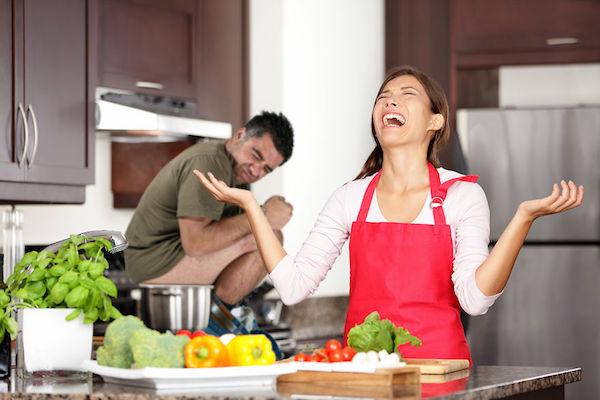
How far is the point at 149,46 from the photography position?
419 cm

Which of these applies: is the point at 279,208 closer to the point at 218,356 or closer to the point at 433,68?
the point at 218,356

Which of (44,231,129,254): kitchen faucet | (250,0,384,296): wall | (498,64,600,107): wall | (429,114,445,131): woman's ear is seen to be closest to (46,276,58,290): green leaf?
(44,231,129,254): kitchen faucet

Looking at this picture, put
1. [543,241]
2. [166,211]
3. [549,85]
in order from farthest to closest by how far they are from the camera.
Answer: [549,85]
[543,241]
[166,211]

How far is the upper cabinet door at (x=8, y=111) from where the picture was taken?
3.28m

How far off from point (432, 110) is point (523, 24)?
236cm

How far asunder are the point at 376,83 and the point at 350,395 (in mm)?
3564

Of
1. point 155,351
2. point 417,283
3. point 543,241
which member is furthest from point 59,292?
point 543,241

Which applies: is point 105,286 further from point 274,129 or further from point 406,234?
point 274,129

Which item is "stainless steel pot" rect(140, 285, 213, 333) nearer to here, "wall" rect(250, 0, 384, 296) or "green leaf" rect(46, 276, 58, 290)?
"green leaf" rect(46, 276, 58, 290)

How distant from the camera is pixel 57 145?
11.5 ft

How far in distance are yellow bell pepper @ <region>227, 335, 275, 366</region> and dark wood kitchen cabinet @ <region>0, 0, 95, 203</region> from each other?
4.75ft

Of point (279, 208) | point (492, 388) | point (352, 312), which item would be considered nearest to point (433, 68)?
point (279, 208)

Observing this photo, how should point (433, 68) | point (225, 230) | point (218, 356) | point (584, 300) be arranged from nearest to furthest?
1. point (218, 356)
2. point (225, 230)
3. point (584, 300)
4. point (433, 68)

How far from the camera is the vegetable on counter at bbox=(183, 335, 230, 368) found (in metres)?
2.03
